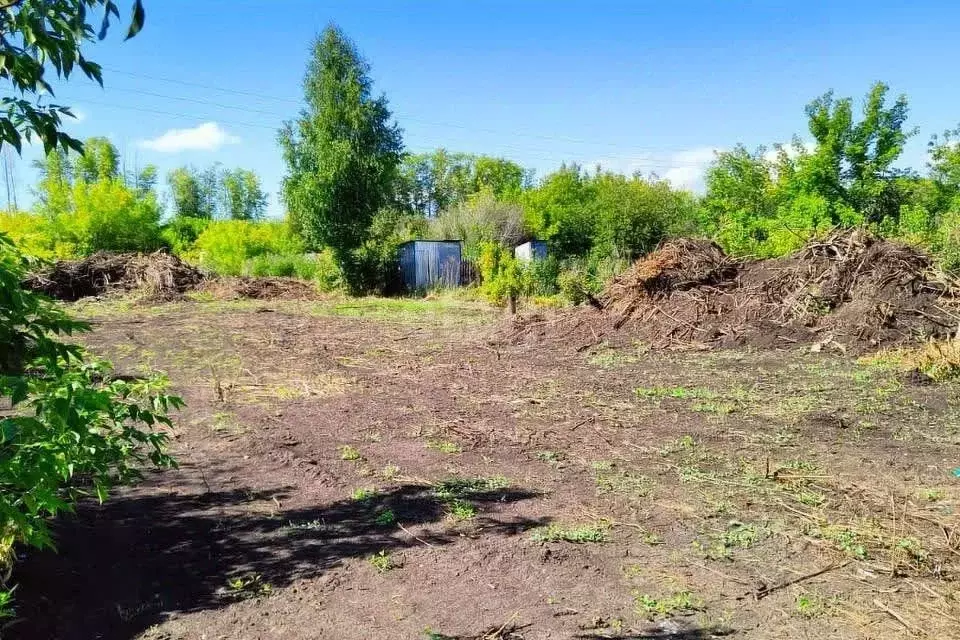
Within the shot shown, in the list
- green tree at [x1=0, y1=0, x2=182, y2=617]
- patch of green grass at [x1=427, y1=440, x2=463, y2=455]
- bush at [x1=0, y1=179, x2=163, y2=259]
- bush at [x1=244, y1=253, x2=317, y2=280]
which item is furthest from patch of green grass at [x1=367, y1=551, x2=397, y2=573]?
bush at [x1=0, y1=179, x2=163, y2=259]

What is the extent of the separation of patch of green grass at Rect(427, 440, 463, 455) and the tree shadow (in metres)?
0.96

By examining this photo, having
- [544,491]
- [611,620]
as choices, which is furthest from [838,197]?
[611,620]

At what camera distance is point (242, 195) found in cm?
6488

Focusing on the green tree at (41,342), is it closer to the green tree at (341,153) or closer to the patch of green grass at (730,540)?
the patch of green grass at (730,540)

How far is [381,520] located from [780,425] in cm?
443

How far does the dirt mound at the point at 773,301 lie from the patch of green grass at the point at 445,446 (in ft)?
21.7

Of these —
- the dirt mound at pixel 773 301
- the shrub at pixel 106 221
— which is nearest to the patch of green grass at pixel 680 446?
the dirt mound at pixel 773 301

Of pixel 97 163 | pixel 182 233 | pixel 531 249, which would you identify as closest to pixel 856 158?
pixel 531 249

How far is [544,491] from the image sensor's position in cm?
493

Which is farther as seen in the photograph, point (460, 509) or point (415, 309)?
point (415, 309)

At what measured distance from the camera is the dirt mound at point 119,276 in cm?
2184

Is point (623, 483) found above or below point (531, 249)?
below

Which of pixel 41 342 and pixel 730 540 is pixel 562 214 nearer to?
pixel 730 540

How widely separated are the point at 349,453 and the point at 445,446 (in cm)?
90
